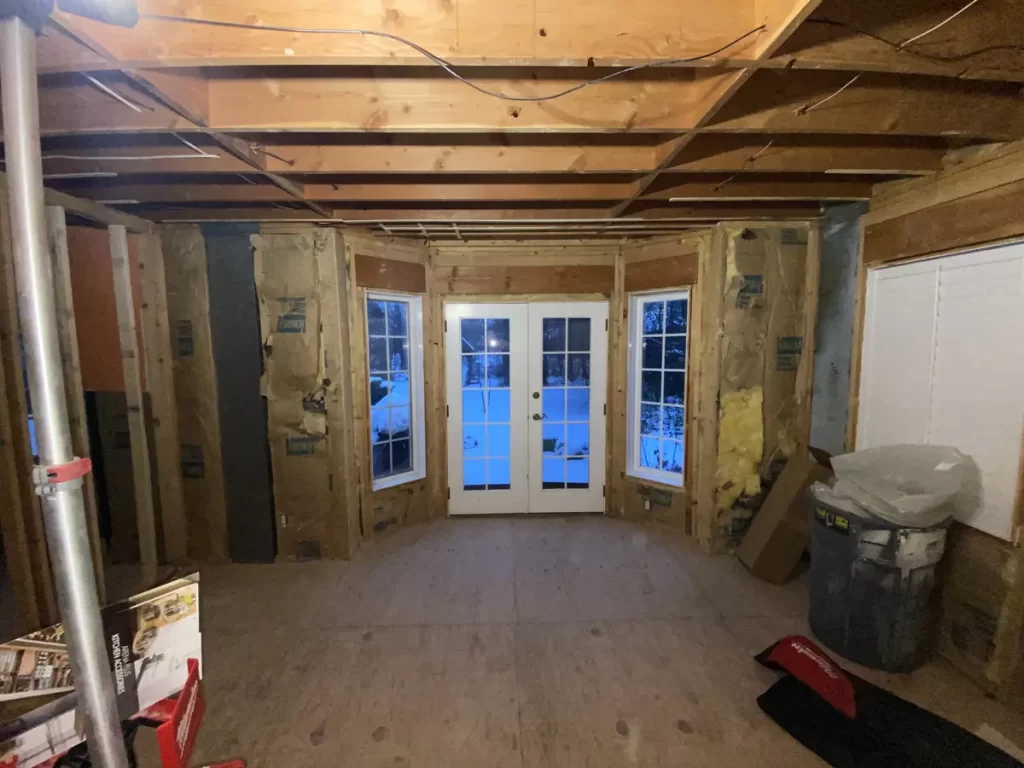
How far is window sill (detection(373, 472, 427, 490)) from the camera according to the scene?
12.3 ft

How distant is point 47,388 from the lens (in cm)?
97

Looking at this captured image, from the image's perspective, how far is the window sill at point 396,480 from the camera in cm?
374

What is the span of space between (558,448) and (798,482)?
1.84 m

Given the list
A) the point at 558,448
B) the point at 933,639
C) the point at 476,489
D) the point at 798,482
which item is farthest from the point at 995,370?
the point at 476,489

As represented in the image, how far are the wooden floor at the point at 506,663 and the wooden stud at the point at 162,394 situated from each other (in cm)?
40

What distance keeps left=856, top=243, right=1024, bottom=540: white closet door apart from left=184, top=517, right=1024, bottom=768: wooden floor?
102 cm

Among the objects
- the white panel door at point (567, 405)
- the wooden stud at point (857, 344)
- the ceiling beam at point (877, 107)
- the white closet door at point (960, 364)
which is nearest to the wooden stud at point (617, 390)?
the white panel door at point (567, 405)

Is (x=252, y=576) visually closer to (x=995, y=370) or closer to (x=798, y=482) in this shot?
(x=798, y=482)

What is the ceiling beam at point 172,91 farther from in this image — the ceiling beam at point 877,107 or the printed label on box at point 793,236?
the printed label on box at point 793,236

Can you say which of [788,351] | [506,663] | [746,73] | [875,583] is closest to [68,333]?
[506,663]

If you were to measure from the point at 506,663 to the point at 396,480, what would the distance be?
6.22 feet

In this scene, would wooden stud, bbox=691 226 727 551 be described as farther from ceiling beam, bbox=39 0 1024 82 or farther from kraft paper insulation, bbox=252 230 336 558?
kraft paper insulation, bbox=252 230 336 558

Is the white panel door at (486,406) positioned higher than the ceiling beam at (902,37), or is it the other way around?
the ceiling beam at (902,37)

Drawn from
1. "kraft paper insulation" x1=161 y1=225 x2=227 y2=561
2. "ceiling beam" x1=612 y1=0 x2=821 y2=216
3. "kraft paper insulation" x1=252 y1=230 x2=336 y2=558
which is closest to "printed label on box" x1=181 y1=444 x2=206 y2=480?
"kraft paper insulation" x1=161 y1=225 x2=227 y2=561
